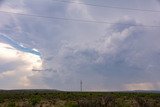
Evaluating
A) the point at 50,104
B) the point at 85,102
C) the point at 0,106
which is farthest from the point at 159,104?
the point at 0,106

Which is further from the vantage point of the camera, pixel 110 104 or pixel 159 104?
pixel 159 104

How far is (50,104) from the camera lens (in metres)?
80.2

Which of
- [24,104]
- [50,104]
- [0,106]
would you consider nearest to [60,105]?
[50,104]

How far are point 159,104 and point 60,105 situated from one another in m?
24.6

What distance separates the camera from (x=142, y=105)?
80688mm

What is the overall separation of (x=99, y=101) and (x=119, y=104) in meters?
6.17

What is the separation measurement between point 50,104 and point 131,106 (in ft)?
60.3

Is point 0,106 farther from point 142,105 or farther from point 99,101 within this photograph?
point 142,105

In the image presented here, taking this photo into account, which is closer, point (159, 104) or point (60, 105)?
point (60, 105)

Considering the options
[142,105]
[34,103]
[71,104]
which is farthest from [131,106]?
[34,103]

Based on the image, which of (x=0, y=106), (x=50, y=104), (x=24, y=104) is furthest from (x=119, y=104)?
(x=0, y=106)

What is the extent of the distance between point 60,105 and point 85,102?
6197 mm

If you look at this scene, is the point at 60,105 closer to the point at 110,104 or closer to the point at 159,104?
the point at 110,104

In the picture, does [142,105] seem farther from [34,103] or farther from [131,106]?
[34,103]
